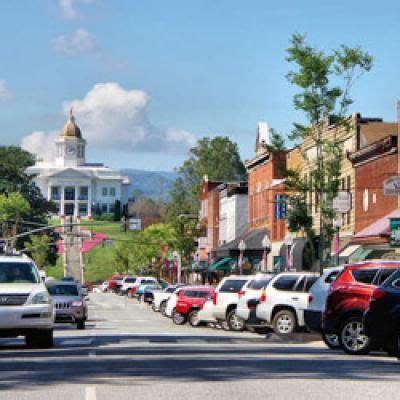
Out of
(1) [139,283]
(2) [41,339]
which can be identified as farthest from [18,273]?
(1) [139,283]

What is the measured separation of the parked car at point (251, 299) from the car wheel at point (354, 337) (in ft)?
42.0

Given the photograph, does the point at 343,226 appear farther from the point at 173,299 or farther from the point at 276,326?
the point at 276,326

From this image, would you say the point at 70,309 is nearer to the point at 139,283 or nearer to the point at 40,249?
the point at 139,283

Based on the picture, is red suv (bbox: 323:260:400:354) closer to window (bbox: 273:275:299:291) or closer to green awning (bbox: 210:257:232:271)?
window (bbox: 273:275:299:291)

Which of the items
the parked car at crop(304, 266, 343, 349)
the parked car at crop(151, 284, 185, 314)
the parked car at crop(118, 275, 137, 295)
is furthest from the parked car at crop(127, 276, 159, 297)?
the parked car at crop(304, 266, 343, 349)

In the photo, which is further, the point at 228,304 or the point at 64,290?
the point at 64,290

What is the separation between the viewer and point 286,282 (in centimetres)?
3572

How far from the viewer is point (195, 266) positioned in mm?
109000

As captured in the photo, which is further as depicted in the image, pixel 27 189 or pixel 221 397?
pixel 27 189

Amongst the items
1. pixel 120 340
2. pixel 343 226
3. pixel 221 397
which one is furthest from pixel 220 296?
pixel 221 397

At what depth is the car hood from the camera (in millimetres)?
26172

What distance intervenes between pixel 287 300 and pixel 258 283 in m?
3.69

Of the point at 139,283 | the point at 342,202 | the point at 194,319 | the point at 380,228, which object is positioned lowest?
the point at 194,319

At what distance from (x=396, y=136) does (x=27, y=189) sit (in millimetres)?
128599
